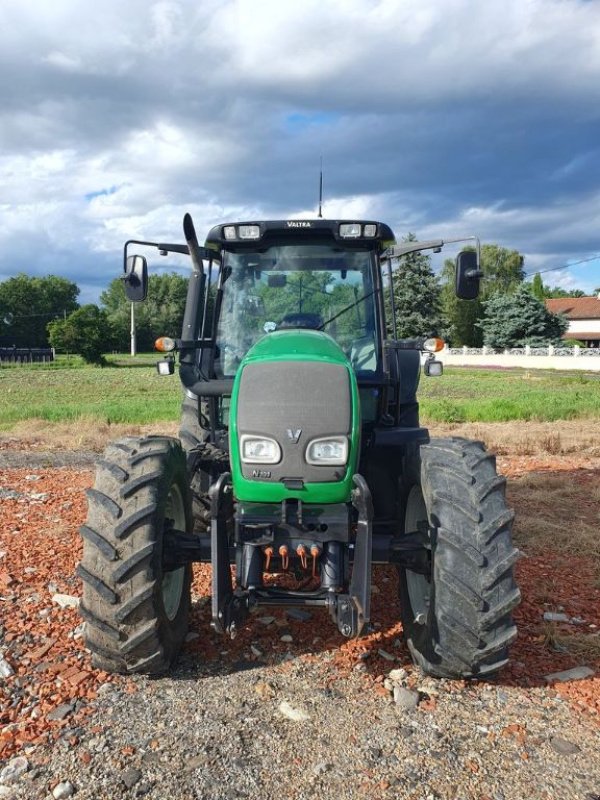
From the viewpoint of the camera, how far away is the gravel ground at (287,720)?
2691 mm

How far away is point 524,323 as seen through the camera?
48.1 m

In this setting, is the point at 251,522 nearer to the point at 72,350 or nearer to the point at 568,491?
the point at 568,491

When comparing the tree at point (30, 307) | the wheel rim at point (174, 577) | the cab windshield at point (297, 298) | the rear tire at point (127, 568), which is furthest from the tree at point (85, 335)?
the rear tire at point (127, 568)

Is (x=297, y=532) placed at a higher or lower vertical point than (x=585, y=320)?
lower

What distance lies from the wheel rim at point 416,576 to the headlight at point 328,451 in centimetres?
68

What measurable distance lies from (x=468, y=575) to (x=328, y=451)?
2.95 feet

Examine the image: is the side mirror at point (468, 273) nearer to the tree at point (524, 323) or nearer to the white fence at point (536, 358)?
the white fence at point (536, 358)

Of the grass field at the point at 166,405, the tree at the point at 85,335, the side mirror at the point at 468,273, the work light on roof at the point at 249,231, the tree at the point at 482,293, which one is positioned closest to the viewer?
the work light on roof at the point at 249,231

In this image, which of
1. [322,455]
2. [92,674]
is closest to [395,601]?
[322,455]

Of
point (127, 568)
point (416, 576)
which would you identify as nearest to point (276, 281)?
point (416, 576)

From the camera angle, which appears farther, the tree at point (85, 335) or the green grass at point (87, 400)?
the tree at point (85, 335)

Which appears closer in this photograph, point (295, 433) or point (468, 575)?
point (468, 575)

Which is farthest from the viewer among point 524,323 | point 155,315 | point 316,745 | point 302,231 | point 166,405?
point 155,315

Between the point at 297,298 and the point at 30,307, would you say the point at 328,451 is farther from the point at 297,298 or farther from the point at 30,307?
the point at 30,307
